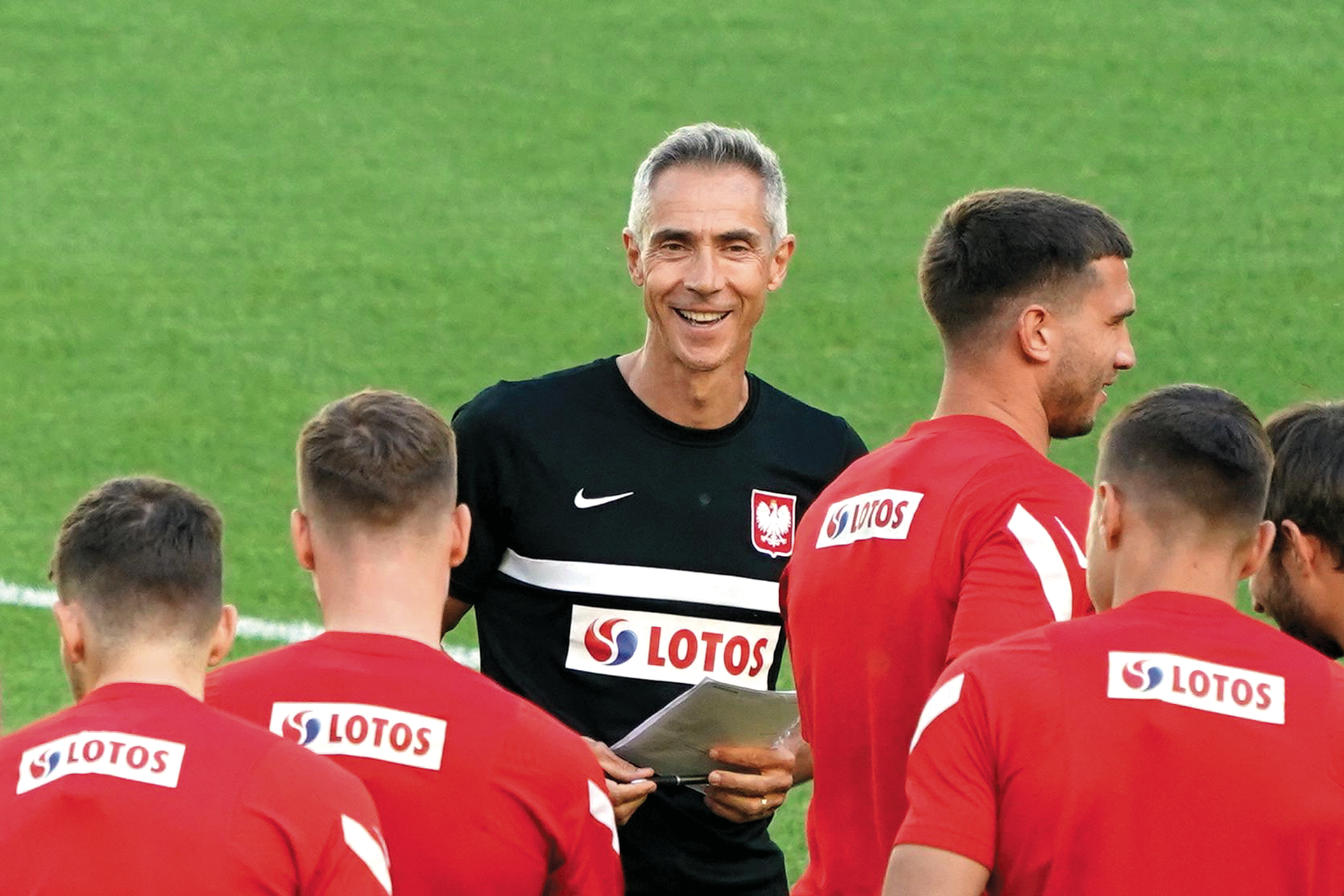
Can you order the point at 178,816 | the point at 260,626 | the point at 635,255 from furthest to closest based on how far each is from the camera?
the point at 260,626 < the point at 635,255 < the point at 178,816

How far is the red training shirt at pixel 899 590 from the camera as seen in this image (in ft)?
9.70

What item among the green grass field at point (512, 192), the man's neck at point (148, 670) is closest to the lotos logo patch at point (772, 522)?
the man's neck at point (148, 670)

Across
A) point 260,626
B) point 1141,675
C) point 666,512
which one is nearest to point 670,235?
point 666,512

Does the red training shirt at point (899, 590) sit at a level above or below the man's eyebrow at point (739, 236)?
below

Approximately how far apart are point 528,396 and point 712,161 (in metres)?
0.55

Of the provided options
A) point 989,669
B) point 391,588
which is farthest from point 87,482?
point 989,669

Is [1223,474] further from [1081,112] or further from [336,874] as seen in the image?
[1081,112]

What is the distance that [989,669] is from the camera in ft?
8.79

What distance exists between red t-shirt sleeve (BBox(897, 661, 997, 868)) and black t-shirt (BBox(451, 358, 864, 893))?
115 centimetres

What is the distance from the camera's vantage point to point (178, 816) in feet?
8.47

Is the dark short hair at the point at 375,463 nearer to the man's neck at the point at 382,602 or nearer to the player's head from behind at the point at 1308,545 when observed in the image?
the man's neck at the point at 382,602

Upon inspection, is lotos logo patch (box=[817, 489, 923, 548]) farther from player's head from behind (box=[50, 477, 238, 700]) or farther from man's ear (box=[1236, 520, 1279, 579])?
player's head from behind (box=[50, 477, 238, 700])

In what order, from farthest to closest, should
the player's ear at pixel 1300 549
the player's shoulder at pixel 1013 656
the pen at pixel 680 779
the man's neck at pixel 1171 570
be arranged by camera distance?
the pen at pixel 680 779
the player's ear at pixel 1300 549
the man's neck at pixel 1171 570
the player's shoulder at pixel 1013 656

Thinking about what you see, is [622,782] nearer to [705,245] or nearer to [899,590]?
[899,590]
